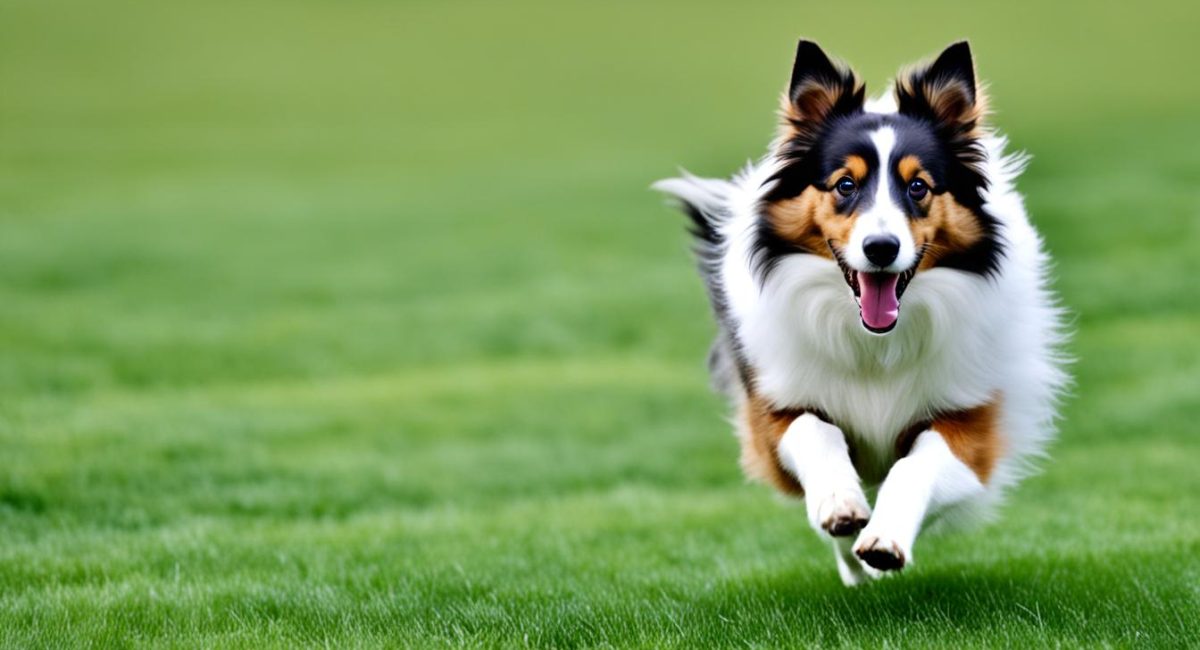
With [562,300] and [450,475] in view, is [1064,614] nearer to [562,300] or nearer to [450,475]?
[450,475]

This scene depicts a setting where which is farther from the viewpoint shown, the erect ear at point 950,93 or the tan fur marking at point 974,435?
the tan fur marking at point 974,435

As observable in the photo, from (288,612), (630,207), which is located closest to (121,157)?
(630,207)

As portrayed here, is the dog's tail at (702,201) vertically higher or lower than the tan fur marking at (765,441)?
higher

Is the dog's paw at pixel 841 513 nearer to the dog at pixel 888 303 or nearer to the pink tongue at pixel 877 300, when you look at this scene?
the dog at pixel 888 303

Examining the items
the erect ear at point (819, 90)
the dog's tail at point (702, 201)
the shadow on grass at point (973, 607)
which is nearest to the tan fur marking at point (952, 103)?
the erect ear at point (819, 90)

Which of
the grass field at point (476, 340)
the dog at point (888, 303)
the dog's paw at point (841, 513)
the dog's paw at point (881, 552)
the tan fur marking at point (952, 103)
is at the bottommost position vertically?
the grass field at point (476, 340)

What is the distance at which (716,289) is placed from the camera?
7188mm

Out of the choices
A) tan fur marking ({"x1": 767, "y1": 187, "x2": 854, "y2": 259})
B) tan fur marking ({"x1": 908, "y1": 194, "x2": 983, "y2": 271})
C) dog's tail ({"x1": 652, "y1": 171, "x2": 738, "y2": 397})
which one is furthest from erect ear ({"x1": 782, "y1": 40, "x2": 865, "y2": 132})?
dog's tail ({"x1": 652, "y1": 171, "x2": 738, "y2": 397})

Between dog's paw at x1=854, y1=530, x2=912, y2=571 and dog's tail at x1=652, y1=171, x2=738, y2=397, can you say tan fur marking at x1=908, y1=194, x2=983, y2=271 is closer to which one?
dog's paw at x1=854, y1=530, x2=912, y2=571

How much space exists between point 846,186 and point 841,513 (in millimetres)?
1322

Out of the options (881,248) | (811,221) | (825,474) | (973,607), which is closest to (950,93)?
(811,221)

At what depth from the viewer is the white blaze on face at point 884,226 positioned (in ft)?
18.2

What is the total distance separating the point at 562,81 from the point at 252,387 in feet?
93.5

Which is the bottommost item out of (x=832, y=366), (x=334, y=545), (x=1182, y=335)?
(x=1182, y=335)
